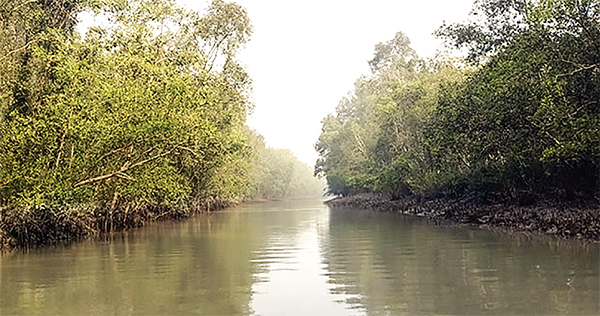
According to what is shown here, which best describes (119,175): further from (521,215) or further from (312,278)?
(521,215)

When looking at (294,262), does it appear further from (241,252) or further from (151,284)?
(151,284)

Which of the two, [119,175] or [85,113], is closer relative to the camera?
[85,113]

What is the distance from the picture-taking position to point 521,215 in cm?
2595

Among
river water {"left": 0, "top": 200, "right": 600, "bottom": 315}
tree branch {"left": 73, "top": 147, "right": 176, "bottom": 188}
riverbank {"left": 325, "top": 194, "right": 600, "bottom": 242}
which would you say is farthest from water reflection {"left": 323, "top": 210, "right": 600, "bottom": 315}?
tree branch {"left": 73, "top": 147, "right": 176, "bottom": 188}

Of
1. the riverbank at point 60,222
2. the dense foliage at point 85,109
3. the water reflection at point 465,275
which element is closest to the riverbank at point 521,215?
the water reflection at point 465,275

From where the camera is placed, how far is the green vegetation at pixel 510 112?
826 inches

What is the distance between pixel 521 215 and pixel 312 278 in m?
15.4

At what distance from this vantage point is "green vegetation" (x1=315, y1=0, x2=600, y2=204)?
21.0m

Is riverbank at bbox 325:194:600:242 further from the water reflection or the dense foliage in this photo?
the dense foliage

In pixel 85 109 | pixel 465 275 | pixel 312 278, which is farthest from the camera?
pixel 85 109

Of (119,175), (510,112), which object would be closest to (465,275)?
(510,112)

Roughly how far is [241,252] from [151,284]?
6758 mm

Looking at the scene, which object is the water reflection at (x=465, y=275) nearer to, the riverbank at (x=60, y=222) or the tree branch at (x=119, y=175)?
the tree branch at (x=119, y=175)

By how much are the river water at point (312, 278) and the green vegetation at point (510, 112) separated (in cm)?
439
